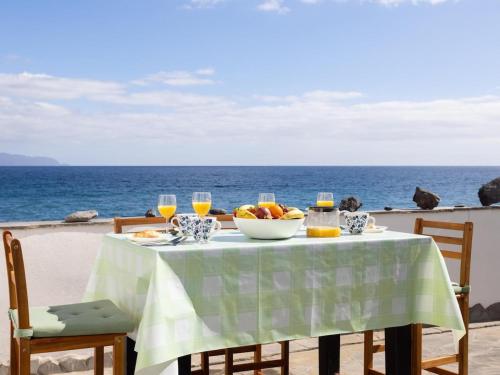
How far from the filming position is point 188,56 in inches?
1955

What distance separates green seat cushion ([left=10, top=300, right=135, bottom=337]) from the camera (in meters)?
2.59

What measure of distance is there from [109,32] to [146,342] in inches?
1792

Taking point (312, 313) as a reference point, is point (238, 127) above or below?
above

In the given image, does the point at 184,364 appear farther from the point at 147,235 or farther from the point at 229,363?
the point at 229,363

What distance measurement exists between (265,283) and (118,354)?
619 millimetres

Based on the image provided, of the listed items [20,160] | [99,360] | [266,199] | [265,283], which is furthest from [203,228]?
[20,160]

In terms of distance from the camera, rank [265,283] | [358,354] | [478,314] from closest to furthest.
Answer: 1. [265,283]
2. [358,354]
3. [478,314]

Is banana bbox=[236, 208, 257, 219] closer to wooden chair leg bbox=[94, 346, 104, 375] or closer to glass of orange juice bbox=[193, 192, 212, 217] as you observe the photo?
glass of orange juice bbox=[193, 192, 212, 217]

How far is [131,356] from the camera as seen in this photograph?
2.87 meters

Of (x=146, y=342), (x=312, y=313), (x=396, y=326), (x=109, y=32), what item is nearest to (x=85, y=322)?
(x=146, y=342)

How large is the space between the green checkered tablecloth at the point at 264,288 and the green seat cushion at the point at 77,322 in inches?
2.6

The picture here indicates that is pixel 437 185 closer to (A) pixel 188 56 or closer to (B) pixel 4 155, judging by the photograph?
(A) pixel 188 56

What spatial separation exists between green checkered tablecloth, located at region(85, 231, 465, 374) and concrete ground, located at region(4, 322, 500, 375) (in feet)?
4.36

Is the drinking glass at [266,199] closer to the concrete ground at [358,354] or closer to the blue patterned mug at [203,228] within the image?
the blue patterned mug at [203,228]
